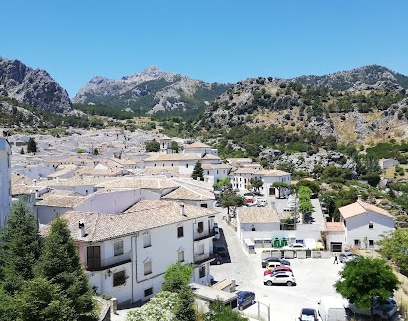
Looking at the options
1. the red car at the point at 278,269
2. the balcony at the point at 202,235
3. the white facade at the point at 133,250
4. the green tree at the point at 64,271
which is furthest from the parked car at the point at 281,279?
the green tree at the point at 64,271

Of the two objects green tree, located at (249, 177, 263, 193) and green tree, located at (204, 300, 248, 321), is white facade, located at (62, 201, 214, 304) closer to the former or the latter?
green tree, located at (204, 300, 248, 321)

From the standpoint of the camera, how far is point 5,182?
26266 mm

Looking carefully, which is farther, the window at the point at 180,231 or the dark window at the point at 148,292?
the window at the point at 180,231

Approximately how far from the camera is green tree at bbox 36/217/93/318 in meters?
16.5

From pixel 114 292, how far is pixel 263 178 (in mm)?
59662

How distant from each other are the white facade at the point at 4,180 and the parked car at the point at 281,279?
19.1 meters

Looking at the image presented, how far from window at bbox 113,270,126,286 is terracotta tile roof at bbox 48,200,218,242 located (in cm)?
229

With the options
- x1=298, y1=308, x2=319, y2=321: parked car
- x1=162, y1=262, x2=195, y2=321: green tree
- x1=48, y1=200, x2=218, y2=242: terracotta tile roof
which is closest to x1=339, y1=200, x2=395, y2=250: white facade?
x1=48, y1=200, x2=218, y2=242: terracotta tile roof

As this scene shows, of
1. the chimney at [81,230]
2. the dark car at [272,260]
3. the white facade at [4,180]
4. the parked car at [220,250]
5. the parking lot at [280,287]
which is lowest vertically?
the parking lot at [280,287]

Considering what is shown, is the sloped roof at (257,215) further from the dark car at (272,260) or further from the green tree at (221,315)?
the green tree at (221,315)

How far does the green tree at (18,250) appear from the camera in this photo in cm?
1738

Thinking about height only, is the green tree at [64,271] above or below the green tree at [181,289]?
above

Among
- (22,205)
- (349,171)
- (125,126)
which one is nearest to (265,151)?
(349,171)

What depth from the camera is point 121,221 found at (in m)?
25.6
